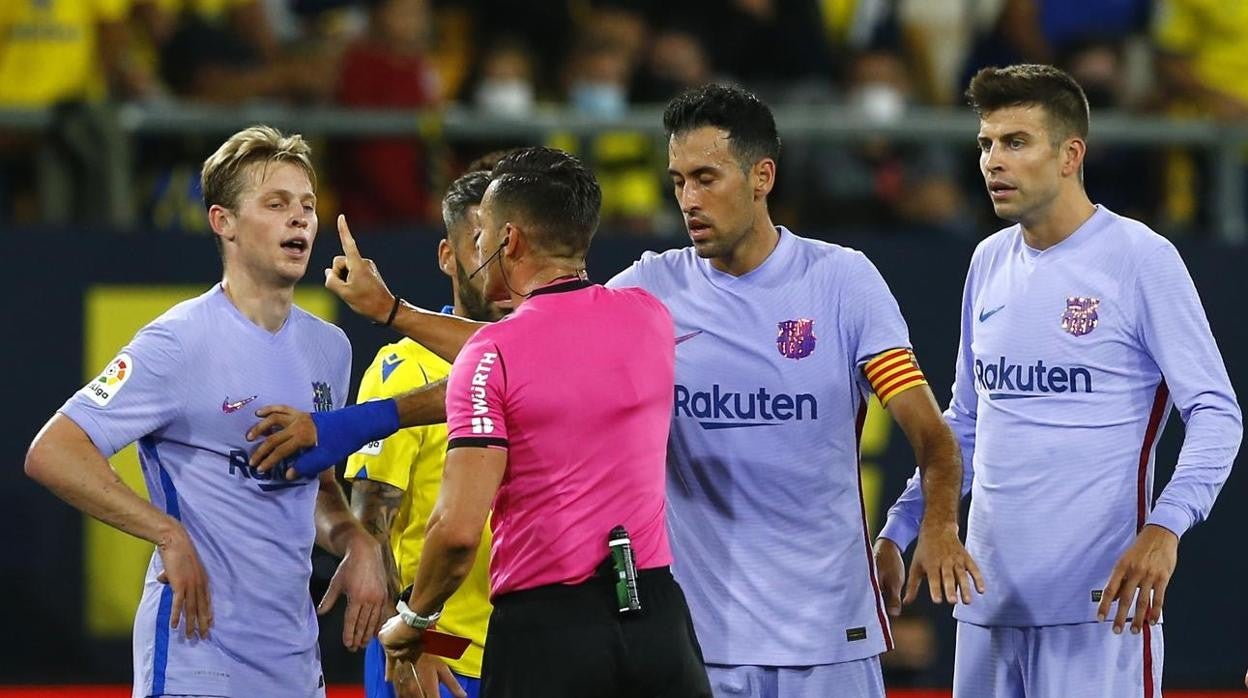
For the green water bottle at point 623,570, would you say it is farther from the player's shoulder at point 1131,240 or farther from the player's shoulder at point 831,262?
the player's shoulder at point 1131,240

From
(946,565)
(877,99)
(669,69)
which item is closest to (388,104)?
(669,69)

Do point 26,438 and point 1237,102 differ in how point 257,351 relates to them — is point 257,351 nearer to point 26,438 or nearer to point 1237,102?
point 26,438

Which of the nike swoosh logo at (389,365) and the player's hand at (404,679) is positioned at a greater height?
the nike swoosh logo at (389,365)

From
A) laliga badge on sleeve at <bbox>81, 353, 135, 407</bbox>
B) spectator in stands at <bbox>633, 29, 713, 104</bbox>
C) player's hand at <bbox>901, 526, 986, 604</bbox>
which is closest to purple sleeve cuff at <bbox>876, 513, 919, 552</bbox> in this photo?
Result: player's hand at <bbox>901, 526, 986, 604</bbox>

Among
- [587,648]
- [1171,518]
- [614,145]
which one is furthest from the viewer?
[614,145]

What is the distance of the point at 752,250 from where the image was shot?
520 centimetres

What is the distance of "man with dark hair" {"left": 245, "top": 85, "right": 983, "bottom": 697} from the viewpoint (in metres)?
5.07

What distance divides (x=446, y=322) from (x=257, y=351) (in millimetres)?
511

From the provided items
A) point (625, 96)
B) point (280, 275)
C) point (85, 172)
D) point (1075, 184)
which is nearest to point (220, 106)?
point (85, 172)

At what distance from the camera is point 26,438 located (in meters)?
9.02

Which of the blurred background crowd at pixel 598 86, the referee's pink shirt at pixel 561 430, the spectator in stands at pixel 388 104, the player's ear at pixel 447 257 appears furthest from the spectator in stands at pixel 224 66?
the referee's pink shirt at pixel 561 430

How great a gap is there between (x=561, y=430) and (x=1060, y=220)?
69.3 inches

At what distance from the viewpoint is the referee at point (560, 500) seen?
4.33m

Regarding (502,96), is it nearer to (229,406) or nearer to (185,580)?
(229,406)
